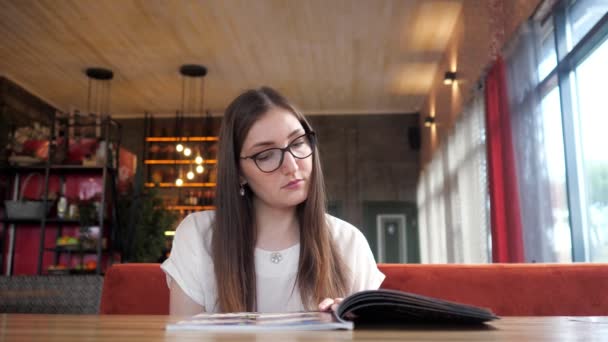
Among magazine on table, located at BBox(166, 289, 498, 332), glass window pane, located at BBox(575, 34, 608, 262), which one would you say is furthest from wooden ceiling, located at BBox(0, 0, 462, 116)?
magazine on table, located at BBox(166, 289, 498, 332)

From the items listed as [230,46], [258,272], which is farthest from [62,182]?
[258,272]

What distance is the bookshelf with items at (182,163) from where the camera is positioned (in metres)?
8.70

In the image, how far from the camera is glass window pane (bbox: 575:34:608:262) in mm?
3143

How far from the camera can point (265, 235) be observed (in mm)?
1485

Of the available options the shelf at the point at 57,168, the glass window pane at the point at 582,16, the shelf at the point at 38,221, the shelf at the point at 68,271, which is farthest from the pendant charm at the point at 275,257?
the shelf at the point at 38,221

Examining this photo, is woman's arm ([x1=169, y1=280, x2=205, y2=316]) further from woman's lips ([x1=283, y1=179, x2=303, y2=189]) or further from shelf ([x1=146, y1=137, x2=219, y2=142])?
shelf ([x1=146, y1=137, x2=219, y2=142])

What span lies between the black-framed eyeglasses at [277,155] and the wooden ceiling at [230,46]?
431cm

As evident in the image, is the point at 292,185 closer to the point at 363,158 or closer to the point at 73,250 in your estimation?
the point at 73,250

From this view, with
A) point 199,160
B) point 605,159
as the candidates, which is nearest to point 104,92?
point 199,160

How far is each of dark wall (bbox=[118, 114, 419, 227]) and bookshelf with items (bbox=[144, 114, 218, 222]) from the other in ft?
0.73

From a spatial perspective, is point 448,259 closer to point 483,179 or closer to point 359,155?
point 483,179

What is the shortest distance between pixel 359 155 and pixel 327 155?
0.56 m

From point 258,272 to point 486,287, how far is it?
0.79 m

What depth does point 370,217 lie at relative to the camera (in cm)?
947
